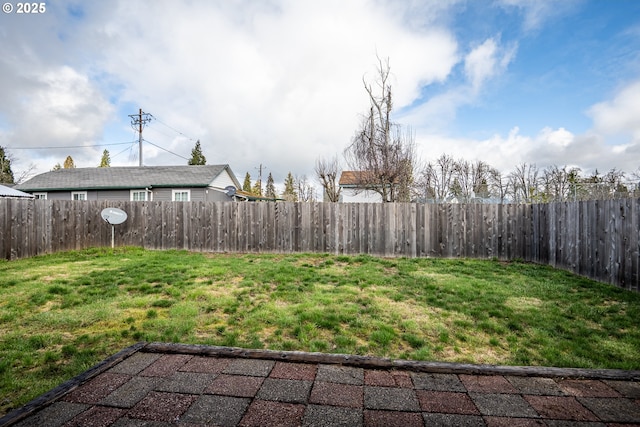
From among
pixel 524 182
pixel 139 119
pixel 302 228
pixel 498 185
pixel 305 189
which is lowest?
pixel 302 228

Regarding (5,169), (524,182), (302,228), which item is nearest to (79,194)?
(302,228)

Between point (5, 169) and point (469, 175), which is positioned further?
point (5, 169)

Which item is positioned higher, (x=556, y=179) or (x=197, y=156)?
(x=197, y=156)

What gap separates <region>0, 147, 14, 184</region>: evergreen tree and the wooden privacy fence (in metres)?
30.8

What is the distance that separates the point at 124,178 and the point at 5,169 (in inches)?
1029

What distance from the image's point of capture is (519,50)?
848 cm

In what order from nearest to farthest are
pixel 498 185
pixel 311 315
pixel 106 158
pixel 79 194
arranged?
pixel 311 315
pixel 498 185
pixel 79 194
pixel 106 158

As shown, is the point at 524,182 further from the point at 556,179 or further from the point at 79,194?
the point at 79,194

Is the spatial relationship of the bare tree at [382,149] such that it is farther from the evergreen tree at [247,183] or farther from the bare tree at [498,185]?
the evergreen tree at [247,183]

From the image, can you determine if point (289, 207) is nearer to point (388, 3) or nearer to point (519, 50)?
point (388, 3)

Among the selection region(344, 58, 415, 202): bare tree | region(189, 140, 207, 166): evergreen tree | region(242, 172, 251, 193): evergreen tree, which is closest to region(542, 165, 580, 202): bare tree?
region(344, 58, 415, 202): bare tree

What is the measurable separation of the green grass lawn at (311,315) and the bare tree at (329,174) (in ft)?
50.7

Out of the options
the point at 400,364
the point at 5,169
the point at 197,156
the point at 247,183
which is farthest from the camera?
the point at 247,183

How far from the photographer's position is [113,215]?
30.6 feet
